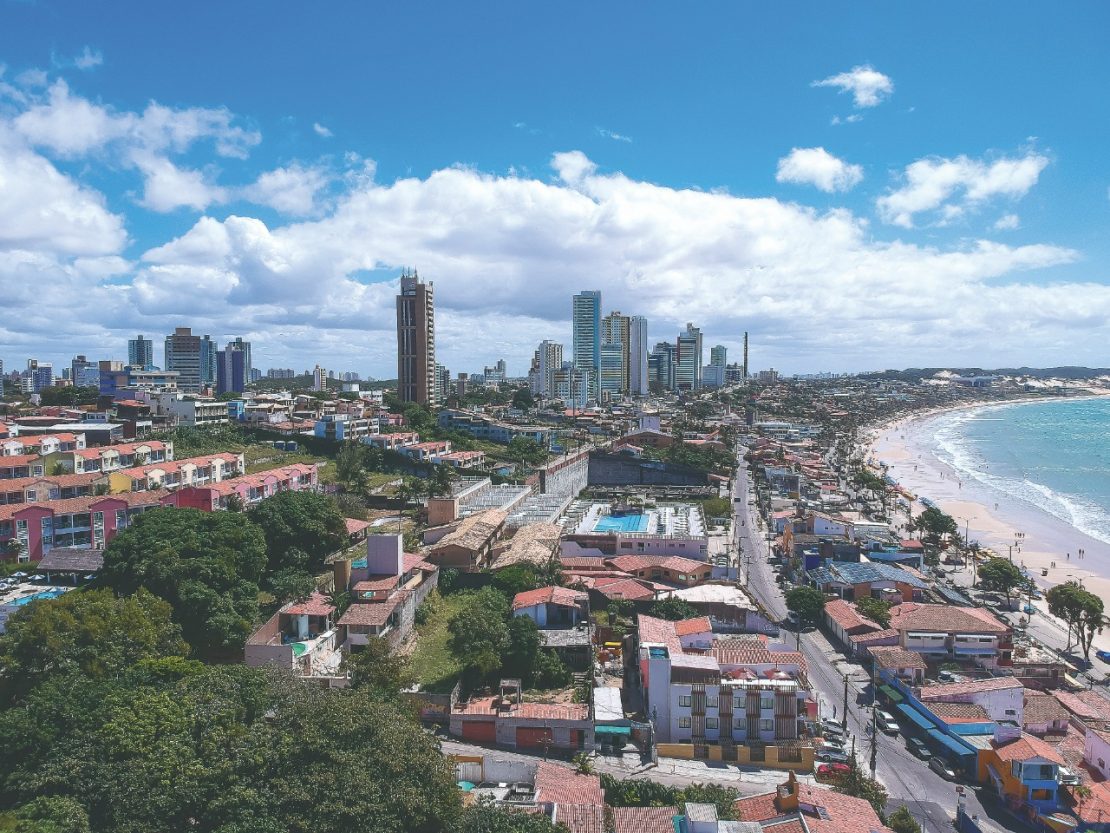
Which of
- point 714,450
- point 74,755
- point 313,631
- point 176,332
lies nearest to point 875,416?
point 714,450

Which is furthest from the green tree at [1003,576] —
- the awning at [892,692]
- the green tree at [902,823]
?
the green tree at [902,823]

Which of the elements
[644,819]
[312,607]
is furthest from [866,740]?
[312,607]

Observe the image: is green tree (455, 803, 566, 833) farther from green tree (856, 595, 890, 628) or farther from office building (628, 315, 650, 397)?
office building (628, 315, 650, 397)

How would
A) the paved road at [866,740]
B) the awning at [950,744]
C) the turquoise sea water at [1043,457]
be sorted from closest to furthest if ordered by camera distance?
the paved road at [866,740], the awning at [950,744], the turquoise sea water at [1043,457]

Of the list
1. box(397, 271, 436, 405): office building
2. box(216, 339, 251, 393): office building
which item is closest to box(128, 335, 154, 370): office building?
box(216, 339, 251, 393): office building

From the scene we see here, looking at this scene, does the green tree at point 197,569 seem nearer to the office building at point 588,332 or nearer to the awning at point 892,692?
the awning at point 892,692

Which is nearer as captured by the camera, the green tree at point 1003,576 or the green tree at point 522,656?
the green tree at point 522,656
